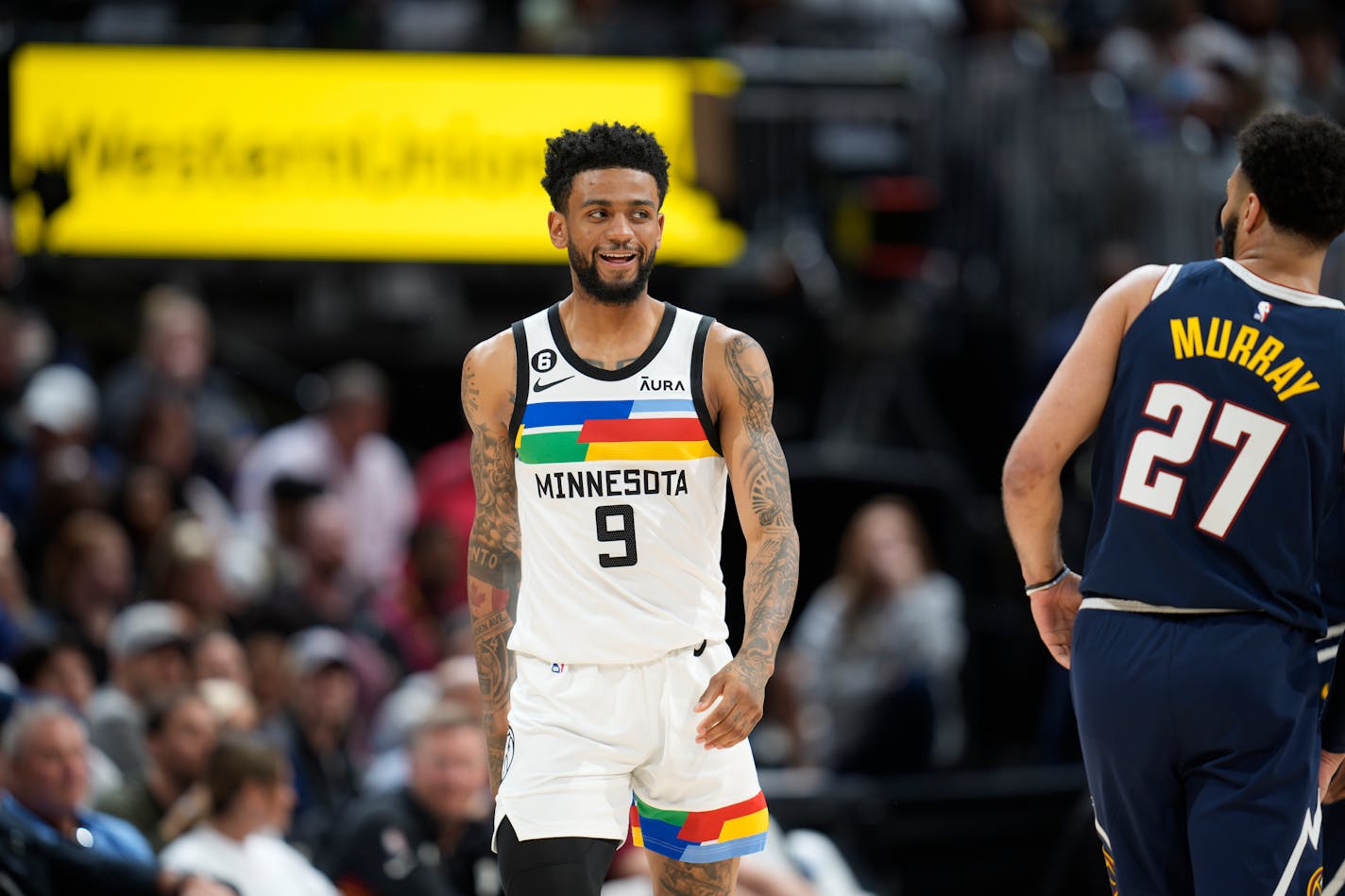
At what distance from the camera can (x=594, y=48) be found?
1267 cm

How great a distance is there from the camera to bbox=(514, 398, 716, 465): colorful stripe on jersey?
524 centimetres

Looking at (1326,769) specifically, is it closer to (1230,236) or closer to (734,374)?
(1230,236)

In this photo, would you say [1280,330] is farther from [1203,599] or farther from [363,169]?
[363,169]

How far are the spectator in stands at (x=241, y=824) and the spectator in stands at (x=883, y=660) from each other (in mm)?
3643

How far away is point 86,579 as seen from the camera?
9.64m

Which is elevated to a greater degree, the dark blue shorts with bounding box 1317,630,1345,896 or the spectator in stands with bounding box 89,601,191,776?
the dark blue shorts with bounding box 1317,630,1345,896

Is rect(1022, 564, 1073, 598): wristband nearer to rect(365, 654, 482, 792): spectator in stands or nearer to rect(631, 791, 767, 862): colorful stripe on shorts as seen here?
rect(631, 791, 767, 862): colorful stripe on shorts

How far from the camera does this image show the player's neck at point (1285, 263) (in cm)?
518

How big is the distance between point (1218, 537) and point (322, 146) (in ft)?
28.1

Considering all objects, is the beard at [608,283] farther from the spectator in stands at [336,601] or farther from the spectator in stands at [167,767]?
the spectator in stands at [336,601]

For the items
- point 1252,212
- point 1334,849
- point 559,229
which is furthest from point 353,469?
point 1252,212

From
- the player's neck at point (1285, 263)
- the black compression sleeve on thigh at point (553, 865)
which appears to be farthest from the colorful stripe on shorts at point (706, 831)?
the player's neck at point (1285, 263)

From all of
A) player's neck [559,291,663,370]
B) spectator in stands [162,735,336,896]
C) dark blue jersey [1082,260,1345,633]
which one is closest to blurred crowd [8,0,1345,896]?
spectator in stands [162,735,336,896]

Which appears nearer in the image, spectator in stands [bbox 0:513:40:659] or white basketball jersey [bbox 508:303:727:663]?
white basketball jersey [bbox 508:303:727:663]
